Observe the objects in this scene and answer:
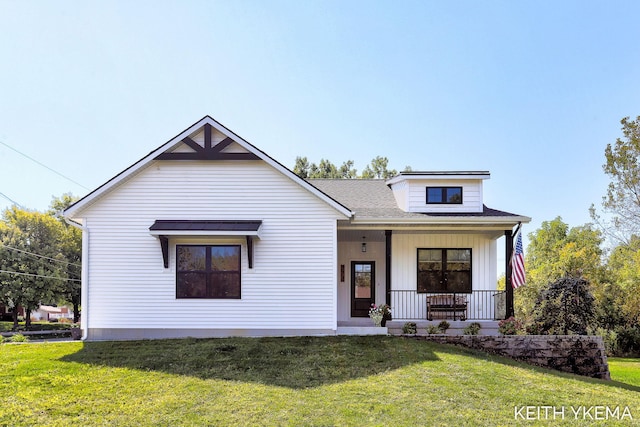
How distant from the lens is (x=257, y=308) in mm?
11273

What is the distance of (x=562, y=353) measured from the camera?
→ 431 inches

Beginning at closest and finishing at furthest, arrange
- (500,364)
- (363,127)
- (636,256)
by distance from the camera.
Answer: (500,364), (636,256), (363,127)

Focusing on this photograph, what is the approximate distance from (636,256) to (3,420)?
2298 cm

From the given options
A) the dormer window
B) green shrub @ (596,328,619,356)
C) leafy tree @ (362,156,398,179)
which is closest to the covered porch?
the dormer window

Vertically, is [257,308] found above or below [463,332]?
above

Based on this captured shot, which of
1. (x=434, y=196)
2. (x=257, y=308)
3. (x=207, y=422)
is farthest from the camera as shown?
(x=434, y=196)

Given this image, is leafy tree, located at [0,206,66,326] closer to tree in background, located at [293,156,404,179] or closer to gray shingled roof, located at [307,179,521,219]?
tree in background, located at [293,156,404,179]

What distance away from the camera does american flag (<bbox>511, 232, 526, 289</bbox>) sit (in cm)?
1168

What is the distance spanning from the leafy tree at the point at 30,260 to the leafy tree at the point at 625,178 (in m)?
34.6

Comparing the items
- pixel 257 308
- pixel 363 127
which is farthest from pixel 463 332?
pixel 363 127

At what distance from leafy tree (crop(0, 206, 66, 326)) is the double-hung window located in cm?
2863

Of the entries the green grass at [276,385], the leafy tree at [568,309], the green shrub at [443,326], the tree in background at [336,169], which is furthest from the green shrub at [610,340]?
the tree in background at [336,169]

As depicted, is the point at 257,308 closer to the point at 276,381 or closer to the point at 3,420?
the point at 276,381

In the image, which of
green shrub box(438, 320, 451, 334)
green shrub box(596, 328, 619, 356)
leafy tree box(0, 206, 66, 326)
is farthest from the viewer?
leafy tree box(0, 206, 66, 326)
